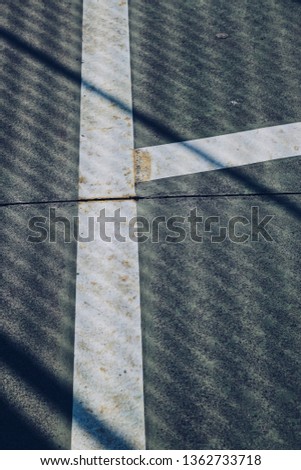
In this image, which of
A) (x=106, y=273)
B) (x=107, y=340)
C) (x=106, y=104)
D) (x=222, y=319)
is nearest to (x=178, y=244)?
(x=106, y=273)

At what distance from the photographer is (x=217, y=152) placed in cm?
488

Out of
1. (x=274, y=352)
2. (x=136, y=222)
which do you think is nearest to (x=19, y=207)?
(x=136, y=222)

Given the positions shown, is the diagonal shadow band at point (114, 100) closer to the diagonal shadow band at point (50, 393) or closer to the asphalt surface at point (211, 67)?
the asphalt surface at point (211, 67)

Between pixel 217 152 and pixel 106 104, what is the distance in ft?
3.48

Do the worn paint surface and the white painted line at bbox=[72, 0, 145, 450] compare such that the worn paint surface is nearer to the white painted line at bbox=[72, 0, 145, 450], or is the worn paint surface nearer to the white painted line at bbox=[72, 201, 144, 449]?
the white painted line at bbox=[72, 0, 145, 450]

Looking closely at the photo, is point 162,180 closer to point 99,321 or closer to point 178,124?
point 178,124

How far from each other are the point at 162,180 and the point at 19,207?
3.57 feet

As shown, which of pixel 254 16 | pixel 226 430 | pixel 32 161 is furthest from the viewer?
pixel 254 16

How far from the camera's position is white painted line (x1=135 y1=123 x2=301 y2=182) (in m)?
4.80

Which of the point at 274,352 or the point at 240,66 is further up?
the point at 240,66

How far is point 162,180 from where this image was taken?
4.75 metres

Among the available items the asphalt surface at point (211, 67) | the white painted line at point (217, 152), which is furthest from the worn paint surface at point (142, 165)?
the asphalt surface at point (211, 67)

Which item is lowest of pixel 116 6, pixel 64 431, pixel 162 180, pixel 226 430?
pixel 64 431

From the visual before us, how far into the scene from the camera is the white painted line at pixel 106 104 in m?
4.78
